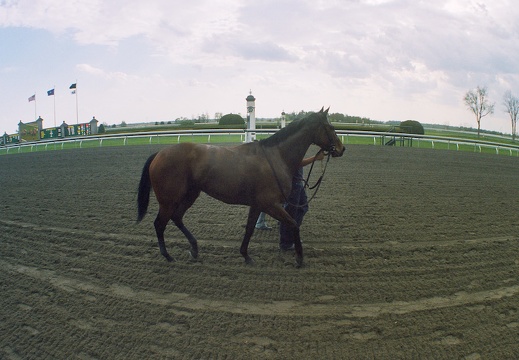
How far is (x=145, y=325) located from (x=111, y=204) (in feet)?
18.4

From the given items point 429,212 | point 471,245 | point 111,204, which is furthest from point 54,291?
point 429,212

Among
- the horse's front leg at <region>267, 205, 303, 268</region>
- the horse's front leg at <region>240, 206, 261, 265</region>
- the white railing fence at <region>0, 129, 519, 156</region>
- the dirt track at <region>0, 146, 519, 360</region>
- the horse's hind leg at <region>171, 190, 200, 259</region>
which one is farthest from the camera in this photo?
the white railing fence at <region>0, 129, 519, 156</region>

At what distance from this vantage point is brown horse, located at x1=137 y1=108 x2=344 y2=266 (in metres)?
5.38

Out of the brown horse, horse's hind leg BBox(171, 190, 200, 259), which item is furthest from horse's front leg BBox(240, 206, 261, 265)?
horse's hind leg BBox(171, 190, 200, 259)

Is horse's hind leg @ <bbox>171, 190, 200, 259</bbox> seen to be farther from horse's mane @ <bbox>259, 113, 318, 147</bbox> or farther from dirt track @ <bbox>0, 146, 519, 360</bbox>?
horse's mane @ <bbox>259, 113, 318, 147</bbox>

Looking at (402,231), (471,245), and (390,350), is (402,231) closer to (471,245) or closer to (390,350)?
(471,245)

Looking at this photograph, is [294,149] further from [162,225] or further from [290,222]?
[162,225]

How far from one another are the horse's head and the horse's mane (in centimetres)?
10

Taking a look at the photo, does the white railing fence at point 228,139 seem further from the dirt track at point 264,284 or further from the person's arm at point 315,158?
the person's arm at point 315,158

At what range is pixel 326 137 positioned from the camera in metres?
5.68

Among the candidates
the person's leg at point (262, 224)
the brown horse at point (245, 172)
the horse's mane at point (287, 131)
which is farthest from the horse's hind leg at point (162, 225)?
the person's leg at point (262, 224)

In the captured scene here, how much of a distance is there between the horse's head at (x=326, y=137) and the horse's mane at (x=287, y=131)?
103 millimetres

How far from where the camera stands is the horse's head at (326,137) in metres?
5.66

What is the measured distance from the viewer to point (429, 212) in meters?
8.41
